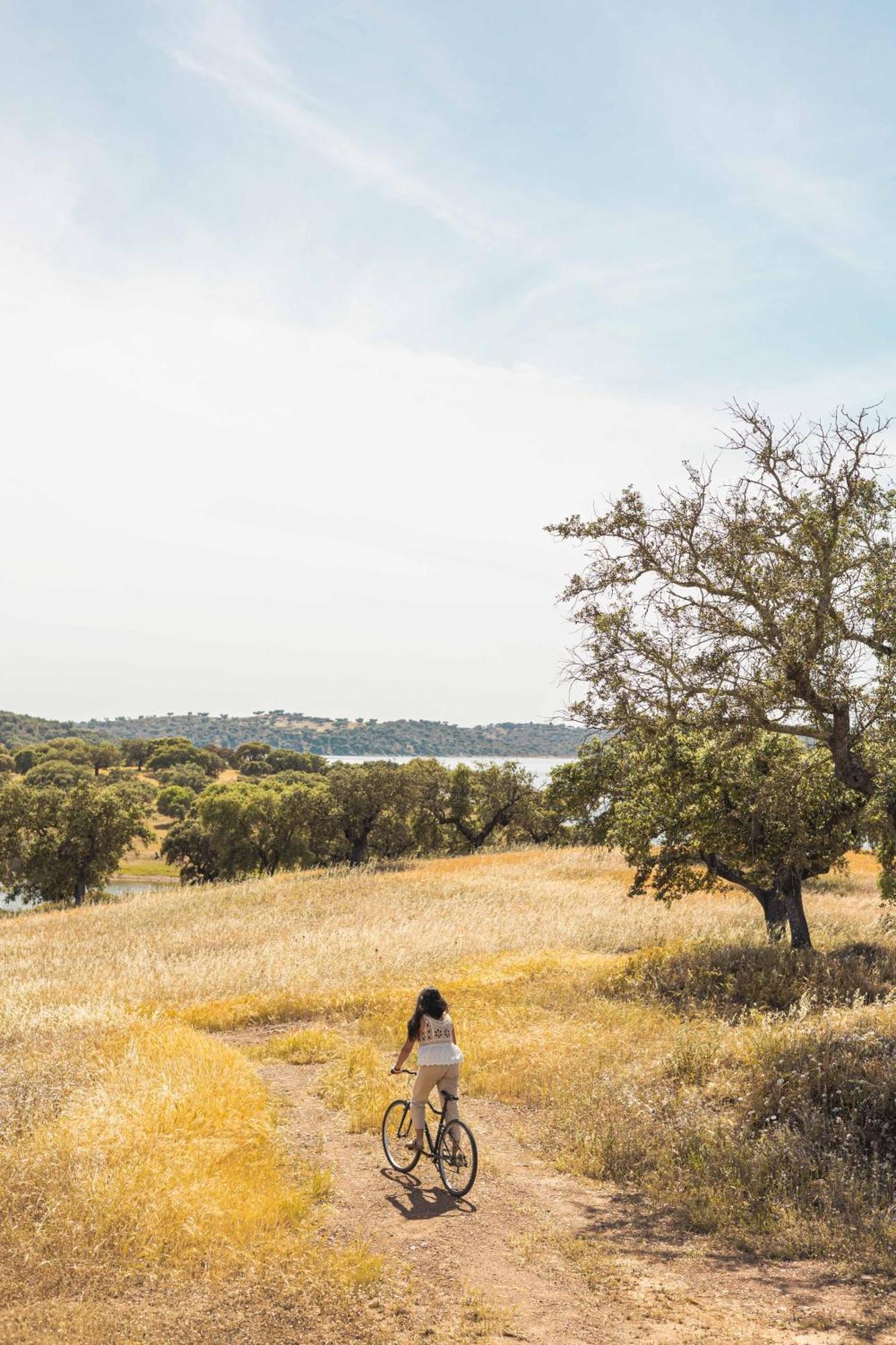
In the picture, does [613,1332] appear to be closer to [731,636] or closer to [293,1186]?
[293,1186]

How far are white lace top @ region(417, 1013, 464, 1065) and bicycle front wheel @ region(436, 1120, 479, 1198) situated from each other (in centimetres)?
68

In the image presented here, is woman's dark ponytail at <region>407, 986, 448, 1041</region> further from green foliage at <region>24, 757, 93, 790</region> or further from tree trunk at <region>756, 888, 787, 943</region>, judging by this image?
green foliage at <region>24, 757, 93, 790</region>

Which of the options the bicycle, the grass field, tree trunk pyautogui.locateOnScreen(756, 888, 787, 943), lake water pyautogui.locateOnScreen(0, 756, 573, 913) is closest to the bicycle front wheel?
the bicycle

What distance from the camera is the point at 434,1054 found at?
33.4ft

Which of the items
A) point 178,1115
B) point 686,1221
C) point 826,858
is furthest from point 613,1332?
point 826,858

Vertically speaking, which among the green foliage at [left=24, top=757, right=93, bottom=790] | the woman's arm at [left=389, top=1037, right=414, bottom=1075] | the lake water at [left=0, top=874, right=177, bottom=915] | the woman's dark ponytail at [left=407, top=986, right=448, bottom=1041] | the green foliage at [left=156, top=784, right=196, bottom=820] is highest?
the woman's dark ponytail at [left=407, top=986, right=448, bottom=1041]

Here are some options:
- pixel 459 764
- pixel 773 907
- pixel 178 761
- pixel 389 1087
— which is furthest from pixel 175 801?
pixel 389 1087

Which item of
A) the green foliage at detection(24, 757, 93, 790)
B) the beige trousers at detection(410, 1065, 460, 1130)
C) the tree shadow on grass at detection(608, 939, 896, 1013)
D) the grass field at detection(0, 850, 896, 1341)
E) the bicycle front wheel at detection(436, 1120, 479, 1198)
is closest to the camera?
the grass field at detection(0, 850, 896, 1341)

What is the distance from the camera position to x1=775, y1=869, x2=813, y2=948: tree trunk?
74.0 ft

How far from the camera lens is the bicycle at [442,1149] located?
9883mm

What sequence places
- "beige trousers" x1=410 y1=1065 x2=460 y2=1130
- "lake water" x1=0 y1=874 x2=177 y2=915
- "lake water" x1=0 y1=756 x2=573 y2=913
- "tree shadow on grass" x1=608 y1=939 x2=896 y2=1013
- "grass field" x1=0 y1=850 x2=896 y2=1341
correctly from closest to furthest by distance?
"grass field" x1=0 y1=850 x2=896 y2=1341
"beige trousers" x1=410 y1=1065 x2=460 y2=1130
"tree shadow on grass" x1=608 y1=939 x2=896 y2=1013
"lake water" x1=0 y1=756 x2=573 y2=913
"lake water" x1=0 y1=874 x2=177 y2=915

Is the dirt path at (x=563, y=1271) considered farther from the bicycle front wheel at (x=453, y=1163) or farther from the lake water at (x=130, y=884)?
the lake water at (x=130, y=884)

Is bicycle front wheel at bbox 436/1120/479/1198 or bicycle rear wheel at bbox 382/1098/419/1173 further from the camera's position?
bicycle rear wheel at bbox 382/1098/419/1173

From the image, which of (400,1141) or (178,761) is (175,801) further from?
(400,1141)
